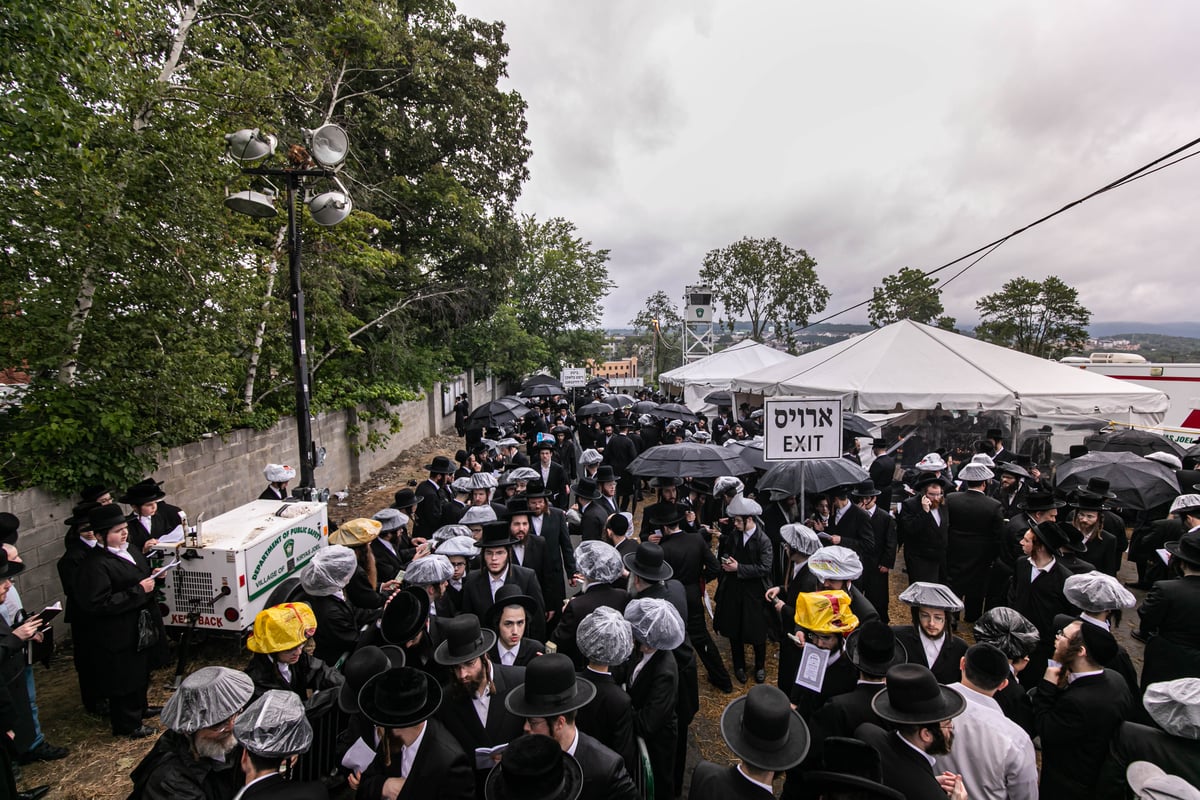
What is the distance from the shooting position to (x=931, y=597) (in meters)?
3.54

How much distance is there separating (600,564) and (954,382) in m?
9.99

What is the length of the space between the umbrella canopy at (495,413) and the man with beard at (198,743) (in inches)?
376

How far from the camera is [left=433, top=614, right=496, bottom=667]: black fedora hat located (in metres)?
2.87

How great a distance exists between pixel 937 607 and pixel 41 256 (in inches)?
349

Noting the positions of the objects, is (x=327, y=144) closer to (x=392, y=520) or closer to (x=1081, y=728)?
(x=392, y=520)

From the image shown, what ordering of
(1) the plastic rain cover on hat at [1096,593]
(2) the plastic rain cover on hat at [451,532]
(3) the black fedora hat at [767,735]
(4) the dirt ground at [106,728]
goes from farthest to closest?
(2) the plastic rain cover on hat at [451,532] < (4) the dirt ground at [106,728] < (1) the plastic rain cover on hat at [1096,593] < (3) the black fedora hat at [767,735]

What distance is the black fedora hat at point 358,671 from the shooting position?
292 cm

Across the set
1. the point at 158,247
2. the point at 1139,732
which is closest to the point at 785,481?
the point at 1139,732

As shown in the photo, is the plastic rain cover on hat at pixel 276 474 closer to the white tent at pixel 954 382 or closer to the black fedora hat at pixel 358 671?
the black fedora hat at pixel 358 671

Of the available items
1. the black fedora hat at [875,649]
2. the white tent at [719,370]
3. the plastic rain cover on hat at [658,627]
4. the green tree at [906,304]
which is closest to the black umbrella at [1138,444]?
the black fedora hat at [875,649]

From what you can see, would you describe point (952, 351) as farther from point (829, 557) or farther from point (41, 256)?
point (41, 256)

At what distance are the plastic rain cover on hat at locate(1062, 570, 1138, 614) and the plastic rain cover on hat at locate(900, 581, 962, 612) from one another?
2.53 feet

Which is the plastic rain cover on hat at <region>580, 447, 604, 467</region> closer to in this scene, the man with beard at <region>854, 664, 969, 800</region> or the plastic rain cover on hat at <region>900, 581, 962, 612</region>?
the plastic rain cover on hat at <region>900, 581, 962, 612</region>

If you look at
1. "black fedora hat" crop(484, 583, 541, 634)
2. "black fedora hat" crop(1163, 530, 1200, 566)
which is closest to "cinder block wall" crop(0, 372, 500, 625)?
"black fedora hat" crop(484, 583, 541, 634)
